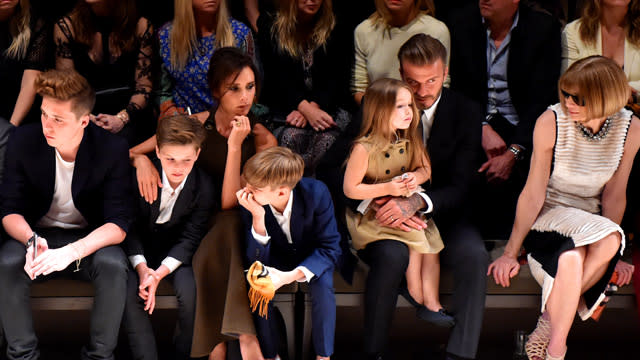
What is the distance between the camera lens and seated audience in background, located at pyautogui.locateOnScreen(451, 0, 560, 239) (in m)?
3.75

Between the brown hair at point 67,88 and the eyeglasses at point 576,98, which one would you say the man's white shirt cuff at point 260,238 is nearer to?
the brown hair at point 67,88

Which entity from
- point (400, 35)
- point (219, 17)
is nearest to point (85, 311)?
point (219, 17)

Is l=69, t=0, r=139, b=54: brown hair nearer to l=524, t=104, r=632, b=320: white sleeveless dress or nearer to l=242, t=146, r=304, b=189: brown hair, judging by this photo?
l=242, t=146, r=304, b=189: brown hair

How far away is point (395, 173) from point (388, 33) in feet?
2.90

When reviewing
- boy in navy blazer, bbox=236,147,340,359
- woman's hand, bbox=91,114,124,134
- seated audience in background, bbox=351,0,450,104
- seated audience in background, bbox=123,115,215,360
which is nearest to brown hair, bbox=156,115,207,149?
seated audience in background, bbox=123,115,215,360

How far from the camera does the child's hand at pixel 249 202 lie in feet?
10.4

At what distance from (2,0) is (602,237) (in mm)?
2807

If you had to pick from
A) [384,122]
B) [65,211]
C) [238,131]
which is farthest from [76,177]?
[384,122]

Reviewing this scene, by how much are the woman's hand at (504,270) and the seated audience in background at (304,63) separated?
3.37 ft

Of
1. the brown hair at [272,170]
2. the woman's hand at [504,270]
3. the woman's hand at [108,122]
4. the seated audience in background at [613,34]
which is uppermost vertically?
the seated audience in background at [613,34]

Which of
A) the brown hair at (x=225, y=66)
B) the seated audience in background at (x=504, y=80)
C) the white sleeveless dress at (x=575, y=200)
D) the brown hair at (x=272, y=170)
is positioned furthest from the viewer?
the seated audience in background at (x=504, y=80)

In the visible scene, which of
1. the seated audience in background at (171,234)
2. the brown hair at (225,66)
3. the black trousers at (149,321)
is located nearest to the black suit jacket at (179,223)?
the seated audience in background at (171,234)

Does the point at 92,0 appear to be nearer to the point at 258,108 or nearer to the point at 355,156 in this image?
the point at 258,108

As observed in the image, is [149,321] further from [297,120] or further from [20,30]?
[20,30]
